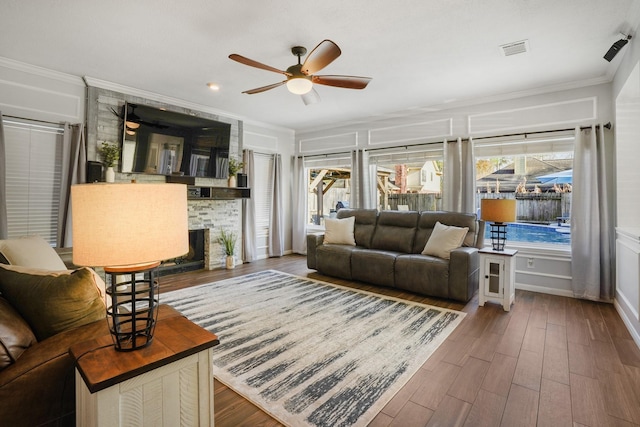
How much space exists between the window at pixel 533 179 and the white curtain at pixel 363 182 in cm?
171

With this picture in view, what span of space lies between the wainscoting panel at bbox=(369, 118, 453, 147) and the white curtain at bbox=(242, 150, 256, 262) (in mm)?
2232

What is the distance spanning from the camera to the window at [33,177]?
355 cm

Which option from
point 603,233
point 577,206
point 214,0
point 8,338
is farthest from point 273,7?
point 603,233

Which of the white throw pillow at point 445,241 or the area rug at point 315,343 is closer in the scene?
the area rug at point 315,343

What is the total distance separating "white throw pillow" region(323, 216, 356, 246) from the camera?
491cm

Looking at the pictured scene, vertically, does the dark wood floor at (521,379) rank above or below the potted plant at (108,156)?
below

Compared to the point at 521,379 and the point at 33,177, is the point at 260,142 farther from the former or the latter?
the point at 521,379

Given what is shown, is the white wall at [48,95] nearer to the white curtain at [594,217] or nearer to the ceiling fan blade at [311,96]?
the ceiling fan blade at [311,96]

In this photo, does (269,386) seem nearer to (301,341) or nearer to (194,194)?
(301,341)

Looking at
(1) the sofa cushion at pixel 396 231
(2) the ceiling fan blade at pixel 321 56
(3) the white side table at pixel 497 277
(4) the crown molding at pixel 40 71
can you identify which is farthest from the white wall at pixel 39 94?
(3) the white side table at pixel 497 277

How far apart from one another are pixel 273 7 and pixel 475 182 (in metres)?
3.54

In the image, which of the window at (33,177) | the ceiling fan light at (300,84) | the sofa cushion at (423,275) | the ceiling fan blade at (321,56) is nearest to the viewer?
the ceiling fan blade at (321,56)

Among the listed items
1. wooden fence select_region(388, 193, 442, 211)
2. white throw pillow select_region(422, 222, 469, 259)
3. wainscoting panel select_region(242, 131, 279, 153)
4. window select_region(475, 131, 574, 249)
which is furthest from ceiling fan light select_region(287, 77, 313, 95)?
wooden fence select_region(388, 193, 442, 211)

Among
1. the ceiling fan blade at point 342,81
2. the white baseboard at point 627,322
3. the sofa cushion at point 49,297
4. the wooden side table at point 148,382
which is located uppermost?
the ceiling fan blade at point 342,81
